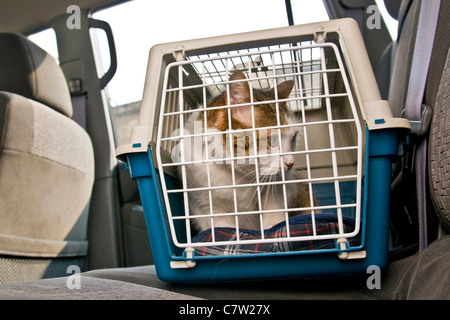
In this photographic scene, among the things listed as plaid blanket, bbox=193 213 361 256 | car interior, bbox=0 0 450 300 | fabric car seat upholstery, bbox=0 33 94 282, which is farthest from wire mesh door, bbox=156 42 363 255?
fabric car seat upholstery, bbox=0 33 94 282

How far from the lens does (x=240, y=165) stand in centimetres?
120

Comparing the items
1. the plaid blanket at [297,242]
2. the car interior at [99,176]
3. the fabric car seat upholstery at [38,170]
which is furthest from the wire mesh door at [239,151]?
the fabric car seat upholstery at [38,170]

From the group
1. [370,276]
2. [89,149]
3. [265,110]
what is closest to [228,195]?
[265,110]

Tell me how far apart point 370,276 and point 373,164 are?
238 mm

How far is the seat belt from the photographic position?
0.87m

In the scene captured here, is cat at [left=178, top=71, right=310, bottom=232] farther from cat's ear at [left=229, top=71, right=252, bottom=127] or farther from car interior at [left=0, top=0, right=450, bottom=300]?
car interior at [left=0, top=0, right=450, bottom=300]

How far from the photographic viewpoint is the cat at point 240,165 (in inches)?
44.0

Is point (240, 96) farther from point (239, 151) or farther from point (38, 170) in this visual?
point (38, 170)

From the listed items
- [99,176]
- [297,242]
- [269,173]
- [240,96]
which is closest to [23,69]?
[99,176]

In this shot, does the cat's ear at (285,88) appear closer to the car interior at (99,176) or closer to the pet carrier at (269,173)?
the pet carrier at (269,173)

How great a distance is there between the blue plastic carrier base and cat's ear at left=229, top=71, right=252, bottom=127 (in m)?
0.41

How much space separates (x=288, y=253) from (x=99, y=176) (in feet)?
5.19
